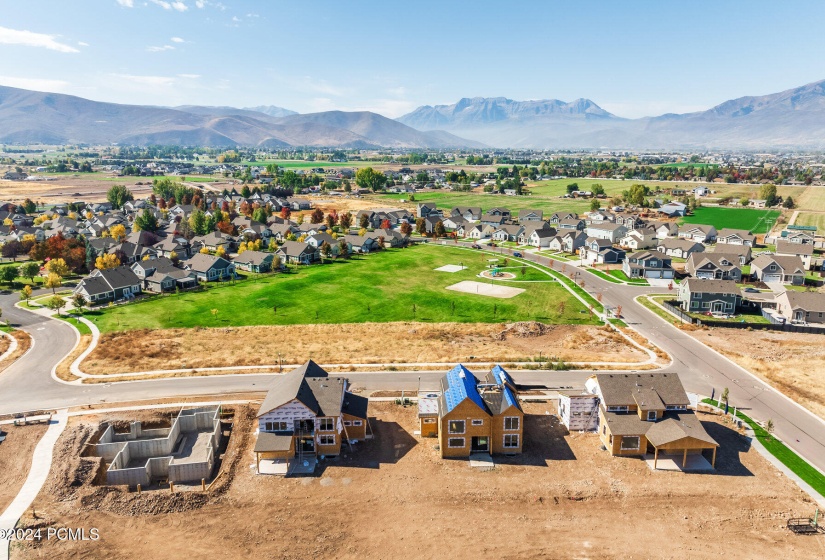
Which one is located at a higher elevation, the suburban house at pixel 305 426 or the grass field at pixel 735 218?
the grass field at pixel 735 218

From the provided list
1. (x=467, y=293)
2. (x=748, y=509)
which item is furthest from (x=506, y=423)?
(x=467, y=293)

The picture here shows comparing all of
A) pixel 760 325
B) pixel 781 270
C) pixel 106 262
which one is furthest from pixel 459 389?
pixel 106 262

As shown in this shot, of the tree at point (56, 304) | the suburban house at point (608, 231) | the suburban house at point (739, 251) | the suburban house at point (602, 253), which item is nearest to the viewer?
the tree at point (56, 304)

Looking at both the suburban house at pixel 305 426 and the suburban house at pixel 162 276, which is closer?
the suburban house at pixel 305 426

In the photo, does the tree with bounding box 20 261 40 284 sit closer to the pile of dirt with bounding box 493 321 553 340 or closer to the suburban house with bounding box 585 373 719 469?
the pile of dirt with bounding box 493 321 553 340

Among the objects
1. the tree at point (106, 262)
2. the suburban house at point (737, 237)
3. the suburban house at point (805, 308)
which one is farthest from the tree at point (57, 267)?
the suburban house at point (737, 237)

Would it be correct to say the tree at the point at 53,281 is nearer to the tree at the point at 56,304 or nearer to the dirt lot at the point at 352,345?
the tree at the point at 56,304

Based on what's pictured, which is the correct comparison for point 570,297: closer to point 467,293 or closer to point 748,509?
point 467,293
